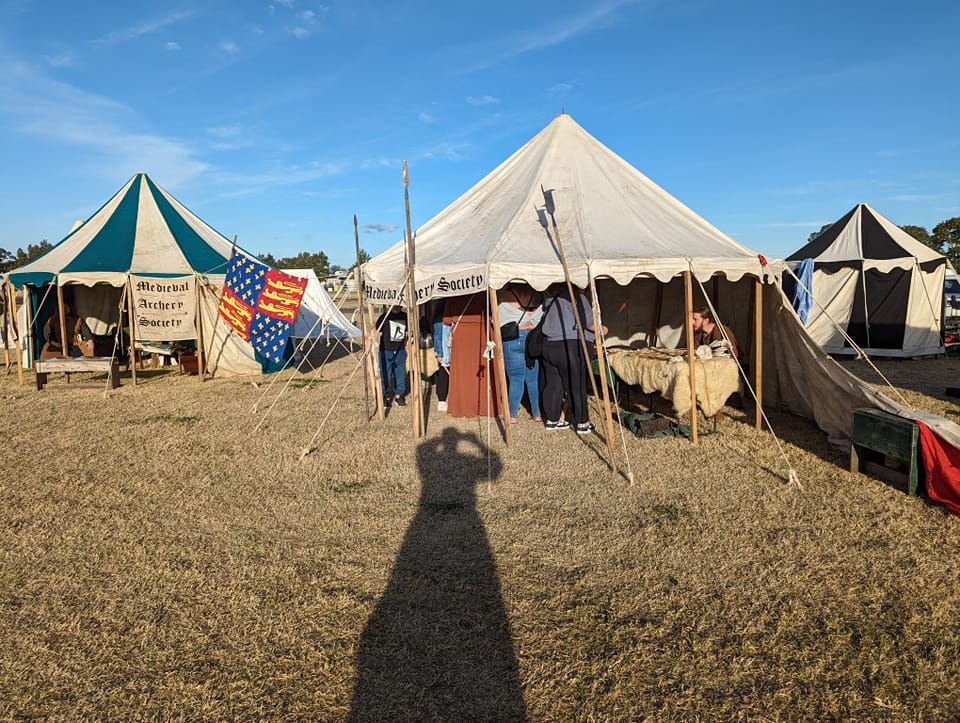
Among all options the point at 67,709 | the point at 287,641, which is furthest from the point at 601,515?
the point at 67,709

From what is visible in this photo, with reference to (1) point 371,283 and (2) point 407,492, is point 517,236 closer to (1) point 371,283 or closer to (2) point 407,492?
(1) point 371,283

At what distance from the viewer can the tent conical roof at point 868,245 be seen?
1256 centimetres

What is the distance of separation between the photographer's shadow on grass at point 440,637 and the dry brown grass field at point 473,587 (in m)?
0.01

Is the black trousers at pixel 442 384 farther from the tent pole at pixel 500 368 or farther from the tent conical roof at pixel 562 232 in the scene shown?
the tent pole at pixel 500 368

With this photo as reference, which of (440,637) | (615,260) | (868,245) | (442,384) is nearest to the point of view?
(440,637)

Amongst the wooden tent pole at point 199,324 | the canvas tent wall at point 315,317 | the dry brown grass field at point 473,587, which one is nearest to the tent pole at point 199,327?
the wooden tent pole at point 199,324

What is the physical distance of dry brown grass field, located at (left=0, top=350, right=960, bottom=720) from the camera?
269cm

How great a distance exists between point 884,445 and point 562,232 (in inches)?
144

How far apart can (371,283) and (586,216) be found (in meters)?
2.68

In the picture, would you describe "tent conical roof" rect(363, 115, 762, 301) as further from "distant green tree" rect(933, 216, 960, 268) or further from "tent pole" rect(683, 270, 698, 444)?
"distant green tree" rect(933, 216, 960, 268)

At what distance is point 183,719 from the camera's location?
2.54 m

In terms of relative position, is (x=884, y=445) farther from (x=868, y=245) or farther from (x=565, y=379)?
(x=868, y=245)

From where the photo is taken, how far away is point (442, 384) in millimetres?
8227

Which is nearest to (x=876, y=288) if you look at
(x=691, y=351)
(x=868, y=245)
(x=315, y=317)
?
(x=868, y=245)
